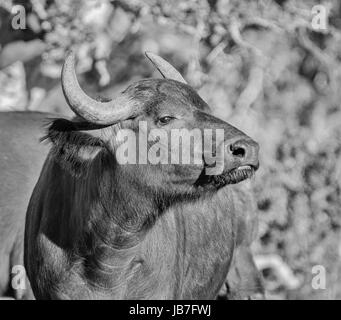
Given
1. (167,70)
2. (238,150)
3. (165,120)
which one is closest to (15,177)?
(167,70)

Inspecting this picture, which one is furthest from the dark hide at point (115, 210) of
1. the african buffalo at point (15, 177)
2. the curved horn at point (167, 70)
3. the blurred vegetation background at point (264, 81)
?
the blurred vegetation background at point (264, 81)

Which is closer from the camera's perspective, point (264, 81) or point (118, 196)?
point (118, 196)

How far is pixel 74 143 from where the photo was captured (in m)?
4.75

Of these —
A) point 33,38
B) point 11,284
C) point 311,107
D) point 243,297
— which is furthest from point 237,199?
point 33,38

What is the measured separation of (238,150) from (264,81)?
14.2 ft

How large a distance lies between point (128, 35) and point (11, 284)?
337 cm

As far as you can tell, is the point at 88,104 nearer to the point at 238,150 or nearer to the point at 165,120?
the point at 165,120

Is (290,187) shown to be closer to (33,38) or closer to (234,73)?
(234,73)

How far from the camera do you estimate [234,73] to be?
8.61 meters

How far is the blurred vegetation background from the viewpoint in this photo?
8406mm

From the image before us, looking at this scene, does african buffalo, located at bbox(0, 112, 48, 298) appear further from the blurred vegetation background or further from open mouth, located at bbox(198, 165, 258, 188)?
the blurred vegetation background

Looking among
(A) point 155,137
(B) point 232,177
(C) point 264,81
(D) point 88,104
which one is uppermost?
(C) point 264,81

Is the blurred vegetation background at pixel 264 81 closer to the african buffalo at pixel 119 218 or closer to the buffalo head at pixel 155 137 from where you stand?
the african buffalo at pixel 119 218

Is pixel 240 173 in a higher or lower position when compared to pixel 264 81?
lower
